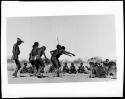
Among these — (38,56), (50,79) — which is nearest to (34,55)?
(38,56)

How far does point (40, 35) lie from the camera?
0.84m

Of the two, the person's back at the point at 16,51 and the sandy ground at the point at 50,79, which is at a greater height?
the person's back at the point at 16,51

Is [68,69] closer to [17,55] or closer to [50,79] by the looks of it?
[50,79]

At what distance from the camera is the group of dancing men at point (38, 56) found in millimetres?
833

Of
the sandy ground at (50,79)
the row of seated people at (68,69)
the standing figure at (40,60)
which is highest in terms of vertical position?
the standing figure at (40,60)

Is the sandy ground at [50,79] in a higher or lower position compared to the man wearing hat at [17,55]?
lower

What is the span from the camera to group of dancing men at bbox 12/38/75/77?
833mm

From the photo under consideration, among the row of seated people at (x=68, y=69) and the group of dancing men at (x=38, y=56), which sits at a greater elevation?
the group of dancing men at (x=38, y=56)

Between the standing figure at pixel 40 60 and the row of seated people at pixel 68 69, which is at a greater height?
the standing figure at pixel 40 60

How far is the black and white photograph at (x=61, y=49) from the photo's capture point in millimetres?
834

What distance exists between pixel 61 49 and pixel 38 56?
98mm

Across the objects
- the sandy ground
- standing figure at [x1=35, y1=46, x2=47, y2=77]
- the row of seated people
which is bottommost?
the sandy ground

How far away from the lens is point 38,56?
840 millimetres

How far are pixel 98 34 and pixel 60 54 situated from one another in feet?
0.57
